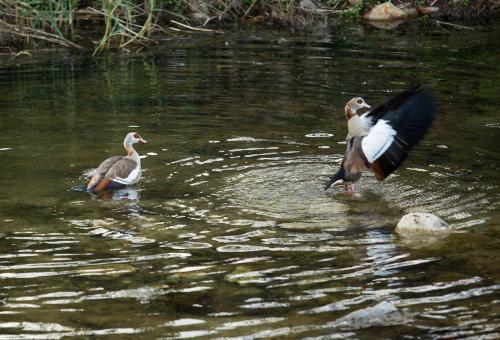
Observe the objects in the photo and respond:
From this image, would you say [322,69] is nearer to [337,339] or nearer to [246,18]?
[246,18]

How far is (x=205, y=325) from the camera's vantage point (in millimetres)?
6195

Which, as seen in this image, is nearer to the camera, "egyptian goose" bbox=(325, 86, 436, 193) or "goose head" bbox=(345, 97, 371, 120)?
"egyptian goose" bbox=(325, 86, 436, 193)

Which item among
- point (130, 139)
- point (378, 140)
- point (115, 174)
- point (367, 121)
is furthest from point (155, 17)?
point (378, 140)

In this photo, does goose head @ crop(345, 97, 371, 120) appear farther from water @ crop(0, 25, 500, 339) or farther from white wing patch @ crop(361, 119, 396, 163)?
white wing patch @ crop(361, 119, 396, 163)

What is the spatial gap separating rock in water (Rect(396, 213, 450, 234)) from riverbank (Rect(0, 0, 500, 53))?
875cm

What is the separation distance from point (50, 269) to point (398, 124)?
12.3 ft

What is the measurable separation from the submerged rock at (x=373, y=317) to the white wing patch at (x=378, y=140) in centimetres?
312

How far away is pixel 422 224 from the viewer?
26.0 feet

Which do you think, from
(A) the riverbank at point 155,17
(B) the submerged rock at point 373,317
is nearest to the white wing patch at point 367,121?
(B) the submerged rock at point 373,317

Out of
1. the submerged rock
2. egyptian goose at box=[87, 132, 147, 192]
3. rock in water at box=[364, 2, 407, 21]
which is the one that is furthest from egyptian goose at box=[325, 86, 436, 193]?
rock in water at box=[364, 2, 407, 21]

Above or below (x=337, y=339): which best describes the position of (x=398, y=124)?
above

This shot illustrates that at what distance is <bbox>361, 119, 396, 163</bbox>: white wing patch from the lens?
367 inches

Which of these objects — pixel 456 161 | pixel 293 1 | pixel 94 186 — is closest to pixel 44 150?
pixel 94 186

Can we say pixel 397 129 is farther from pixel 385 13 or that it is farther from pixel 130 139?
pixel 385 13
